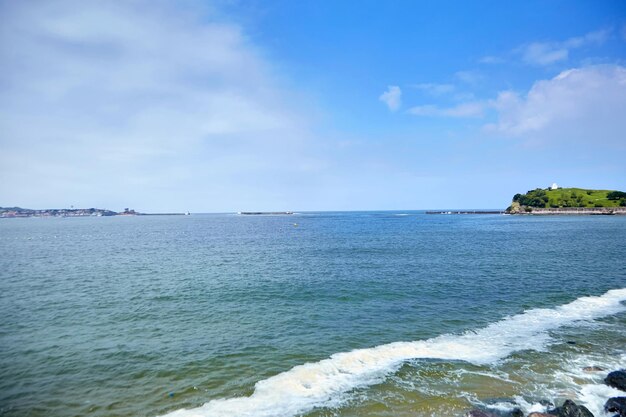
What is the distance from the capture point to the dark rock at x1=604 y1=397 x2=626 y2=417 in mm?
17062

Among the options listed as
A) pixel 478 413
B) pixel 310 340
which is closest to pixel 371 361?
pixel 310 340

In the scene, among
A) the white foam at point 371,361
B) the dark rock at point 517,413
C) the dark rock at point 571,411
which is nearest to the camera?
the dark rock at point 571,411

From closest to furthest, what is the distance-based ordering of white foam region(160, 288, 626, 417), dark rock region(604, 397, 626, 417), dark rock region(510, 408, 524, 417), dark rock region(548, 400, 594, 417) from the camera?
dark rock region(548, 400, 594, 417) < dark rock region(510, 408, 524, 417) < dark rock region(604, 397, 626, 417) < white foam region(160, 288, 626, 417)

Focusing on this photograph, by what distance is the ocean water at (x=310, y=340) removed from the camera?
64.3 feet

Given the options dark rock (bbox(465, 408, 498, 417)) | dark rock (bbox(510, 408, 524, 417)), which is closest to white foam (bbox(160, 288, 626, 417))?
dark rock (bbox(465, 408, 498, 417))

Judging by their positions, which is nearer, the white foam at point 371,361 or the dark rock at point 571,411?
the dark rock at point 571,411

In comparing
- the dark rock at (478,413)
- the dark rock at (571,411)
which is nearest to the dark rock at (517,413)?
the dark rock at (478,413)

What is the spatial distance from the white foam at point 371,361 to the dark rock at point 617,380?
19.4 ft

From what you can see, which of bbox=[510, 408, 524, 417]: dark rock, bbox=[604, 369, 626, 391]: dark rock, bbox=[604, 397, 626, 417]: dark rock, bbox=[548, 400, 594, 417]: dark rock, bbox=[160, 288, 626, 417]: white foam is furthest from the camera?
bbox=[604, 369, 626, 391]: dark rock

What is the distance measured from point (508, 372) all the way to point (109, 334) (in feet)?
106

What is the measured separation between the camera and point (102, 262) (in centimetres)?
7075

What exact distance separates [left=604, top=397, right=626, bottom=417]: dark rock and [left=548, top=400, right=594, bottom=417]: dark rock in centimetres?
193

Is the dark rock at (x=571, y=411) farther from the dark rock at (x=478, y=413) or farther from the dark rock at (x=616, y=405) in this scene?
the dark rock at (x=478, y=413)

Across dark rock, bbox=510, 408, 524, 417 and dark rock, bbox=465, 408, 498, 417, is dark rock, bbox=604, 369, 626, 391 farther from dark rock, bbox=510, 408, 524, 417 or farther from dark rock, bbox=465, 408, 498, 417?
dark rock, bbox=465, 408, 498, 417
